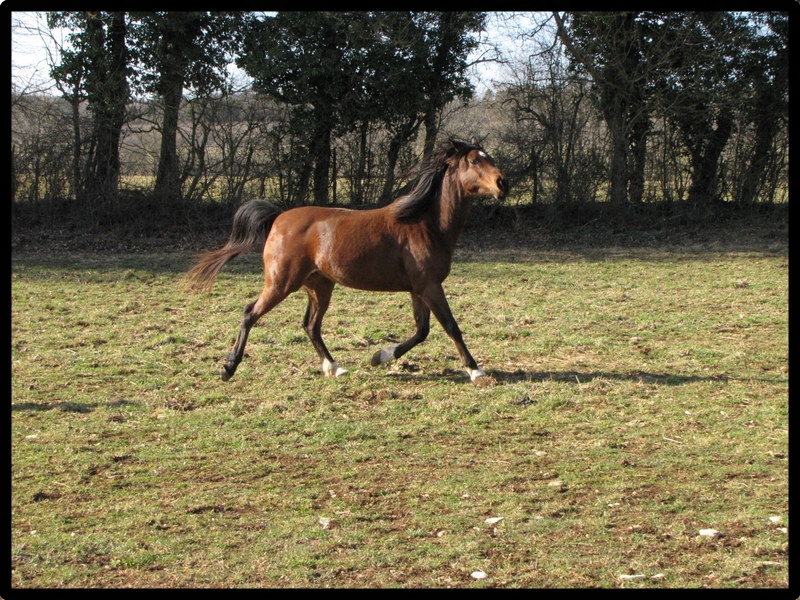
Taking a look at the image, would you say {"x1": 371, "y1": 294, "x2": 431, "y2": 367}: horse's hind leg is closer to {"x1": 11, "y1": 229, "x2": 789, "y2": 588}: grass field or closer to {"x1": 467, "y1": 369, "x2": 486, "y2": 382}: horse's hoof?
{"x1": 11, "y1": 229, "x2": 789, "y2": 588}: grass field

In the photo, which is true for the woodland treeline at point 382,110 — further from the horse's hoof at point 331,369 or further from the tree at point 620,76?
the horse's hoof at point 331,369

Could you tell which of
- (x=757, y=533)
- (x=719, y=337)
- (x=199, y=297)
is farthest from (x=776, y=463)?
(x=199, y=297)

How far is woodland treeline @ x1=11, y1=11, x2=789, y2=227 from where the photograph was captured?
59.7 ft

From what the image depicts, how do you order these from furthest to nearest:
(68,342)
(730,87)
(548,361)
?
(730,87) < (68,342) < (548,361)

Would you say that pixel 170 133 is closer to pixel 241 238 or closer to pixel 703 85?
pixel 241 238

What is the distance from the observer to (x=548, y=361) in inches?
322

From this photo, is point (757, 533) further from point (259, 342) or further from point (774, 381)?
point (259, 342)

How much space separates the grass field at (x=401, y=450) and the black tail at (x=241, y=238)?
0.78 meters

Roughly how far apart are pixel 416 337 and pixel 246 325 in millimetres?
1485

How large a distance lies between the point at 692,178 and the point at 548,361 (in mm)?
13178

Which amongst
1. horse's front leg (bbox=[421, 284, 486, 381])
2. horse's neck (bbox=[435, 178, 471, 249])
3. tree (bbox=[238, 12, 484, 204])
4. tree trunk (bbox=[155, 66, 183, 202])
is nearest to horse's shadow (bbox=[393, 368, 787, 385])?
horse's front leg (bbox=[421, 284, 486, 381])

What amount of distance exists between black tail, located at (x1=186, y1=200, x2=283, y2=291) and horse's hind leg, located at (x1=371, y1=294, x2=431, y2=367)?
1535 mm

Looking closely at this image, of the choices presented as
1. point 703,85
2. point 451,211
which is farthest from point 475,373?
point 703,85

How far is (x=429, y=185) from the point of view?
7672 mm
